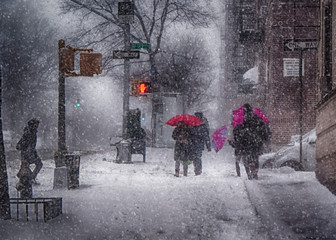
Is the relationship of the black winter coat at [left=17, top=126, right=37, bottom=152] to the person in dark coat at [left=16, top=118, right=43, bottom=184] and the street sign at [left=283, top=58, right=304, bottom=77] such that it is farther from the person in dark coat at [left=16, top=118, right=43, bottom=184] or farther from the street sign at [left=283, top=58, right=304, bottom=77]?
the street sign at [left=283, top=58, right=304, bottom=77]

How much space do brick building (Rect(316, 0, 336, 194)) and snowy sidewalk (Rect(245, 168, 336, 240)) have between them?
34cm

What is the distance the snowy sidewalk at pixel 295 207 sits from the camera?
5.49 metres

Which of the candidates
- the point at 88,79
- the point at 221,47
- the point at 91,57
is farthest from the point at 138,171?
the point at 221,47

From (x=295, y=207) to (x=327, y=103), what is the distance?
7.37 feet

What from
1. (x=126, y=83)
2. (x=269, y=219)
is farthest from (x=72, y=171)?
(x=126, y=83)

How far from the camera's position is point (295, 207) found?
6.68 m

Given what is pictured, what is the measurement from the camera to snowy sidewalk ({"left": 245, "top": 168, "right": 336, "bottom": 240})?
549 centimetres

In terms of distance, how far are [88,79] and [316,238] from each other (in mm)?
41675

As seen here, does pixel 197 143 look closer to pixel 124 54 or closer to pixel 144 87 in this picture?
pixel 144 87

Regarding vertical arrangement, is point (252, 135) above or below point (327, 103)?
below

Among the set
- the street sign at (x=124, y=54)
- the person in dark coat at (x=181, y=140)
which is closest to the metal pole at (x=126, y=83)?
the street sign at (x=124, y=54)

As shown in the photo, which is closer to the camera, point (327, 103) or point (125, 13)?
point (327, 103)

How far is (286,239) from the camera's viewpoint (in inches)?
204

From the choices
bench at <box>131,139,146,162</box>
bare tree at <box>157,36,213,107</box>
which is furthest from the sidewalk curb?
bare tree at <box>157,36,213,107</box>
